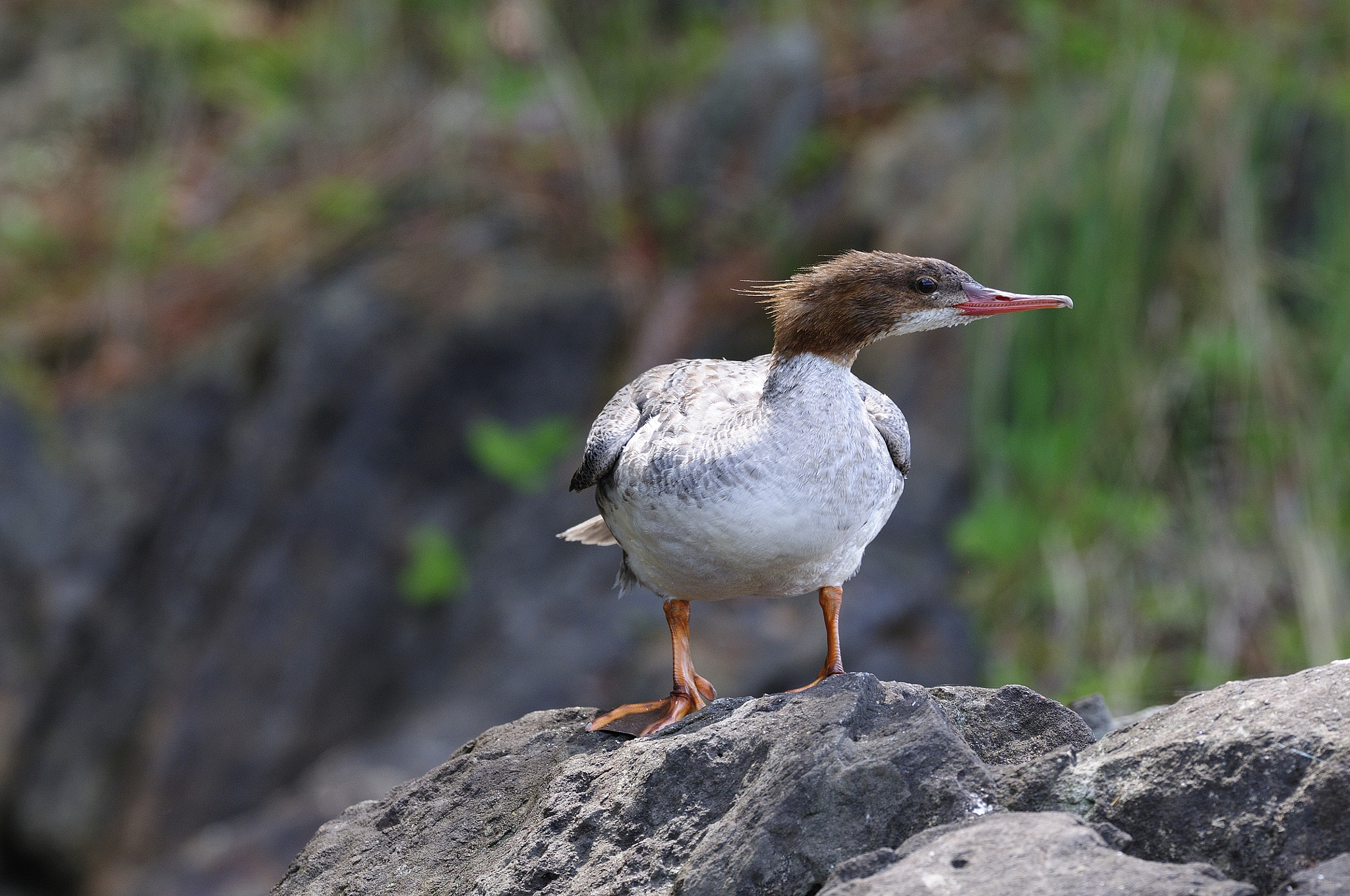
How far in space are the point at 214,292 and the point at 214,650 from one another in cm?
234

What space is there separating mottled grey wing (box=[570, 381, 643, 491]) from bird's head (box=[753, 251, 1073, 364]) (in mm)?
515

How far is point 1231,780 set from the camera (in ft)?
6.34

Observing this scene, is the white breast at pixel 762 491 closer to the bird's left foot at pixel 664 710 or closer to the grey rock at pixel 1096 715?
the bird's left foot at pixel 664 710

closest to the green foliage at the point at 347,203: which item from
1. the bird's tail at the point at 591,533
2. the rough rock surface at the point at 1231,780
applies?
the bird's tail at the point at 591,533

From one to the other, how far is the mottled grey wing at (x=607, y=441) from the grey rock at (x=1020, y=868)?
65.3 inches

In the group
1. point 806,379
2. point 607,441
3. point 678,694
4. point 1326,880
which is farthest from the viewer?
point 607,441

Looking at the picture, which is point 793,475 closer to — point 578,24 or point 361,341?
point 361,341

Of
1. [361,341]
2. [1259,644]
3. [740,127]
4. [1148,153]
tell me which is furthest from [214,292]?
[1259,644]

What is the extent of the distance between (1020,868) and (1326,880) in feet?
1.37

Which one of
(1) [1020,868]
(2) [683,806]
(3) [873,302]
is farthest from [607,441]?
(1) [1020,868]

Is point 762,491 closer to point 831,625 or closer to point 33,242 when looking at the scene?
point 831,625

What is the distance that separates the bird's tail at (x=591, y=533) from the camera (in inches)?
153

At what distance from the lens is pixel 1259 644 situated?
18.4 ft

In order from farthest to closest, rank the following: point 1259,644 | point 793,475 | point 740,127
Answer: point 740,127 → point 1259,644 → point 793,475
